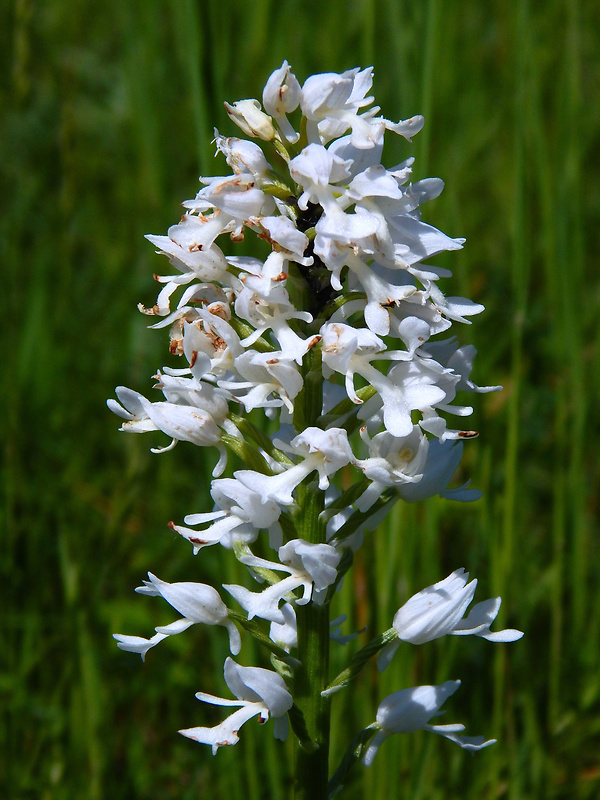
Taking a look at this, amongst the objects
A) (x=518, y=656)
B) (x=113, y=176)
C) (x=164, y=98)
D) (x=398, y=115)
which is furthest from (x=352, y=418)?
(x=113, y=176)

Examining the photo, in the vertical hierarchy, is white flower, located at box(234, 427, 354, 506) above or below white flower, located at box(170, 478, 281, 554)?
above

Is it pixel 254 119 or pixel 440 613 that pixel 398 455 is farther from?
pixel 254 119

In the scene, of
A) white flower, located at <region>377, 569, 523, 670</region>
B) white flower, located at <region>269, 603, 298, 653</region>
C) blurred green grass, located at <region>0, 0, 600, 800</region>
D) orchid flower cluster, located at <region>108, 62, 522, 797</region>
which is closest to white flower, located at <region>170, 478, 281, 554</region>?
orchid flower cluster, located at <region>108, 62, 522, 797</region>

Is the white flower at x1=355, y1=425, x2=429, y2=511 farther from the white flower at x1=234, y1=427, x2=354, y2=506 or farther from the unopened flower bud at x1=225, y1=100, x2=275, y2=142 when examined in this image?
the unopened flower bud at x1=225, y1=100, x2=275, y2=142

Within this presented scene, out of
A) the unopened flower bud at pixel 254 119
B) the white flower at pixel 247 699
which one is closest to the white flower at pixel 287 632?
the white flower at pixel 247 699

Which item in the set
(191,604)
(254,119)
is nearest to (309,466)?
(191,604)

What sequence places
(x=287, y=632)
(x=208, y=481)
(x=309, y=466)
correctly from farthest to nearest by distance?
(x=208, y=481) → (x=287, y=632) → (x=309, y=466)

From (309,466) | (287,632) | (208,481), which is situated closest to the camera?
(309,466)

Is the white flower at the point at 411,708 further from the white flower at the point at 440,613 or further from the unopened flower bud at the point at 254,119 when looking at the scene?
the unopened flower bud at the point at 254,119
